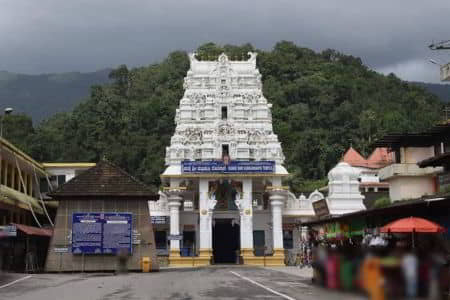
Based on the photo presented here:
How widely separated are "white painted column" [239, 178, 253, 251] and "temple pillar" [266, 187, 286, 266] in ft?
5.89

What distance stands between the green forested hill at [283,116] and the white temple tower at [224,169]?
18448 mm

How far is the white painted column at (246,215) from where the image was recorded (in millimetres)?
50812

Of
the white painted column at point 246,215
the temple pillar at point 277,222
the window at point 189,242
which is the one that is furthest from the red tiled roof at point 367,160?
the window at point 189,242

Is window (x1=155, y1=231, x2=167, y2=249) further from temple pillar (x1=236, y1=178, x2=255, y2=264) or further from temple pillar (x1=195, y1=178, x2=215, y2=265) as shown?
temple pillar (x1=236, y1=178, x2=255, y2=264)

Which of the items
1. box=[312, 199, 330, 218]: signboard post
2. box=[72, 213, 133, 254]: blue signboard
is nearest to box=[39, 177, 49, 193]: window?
box=[72, 213, 133, 254]: blue signboard

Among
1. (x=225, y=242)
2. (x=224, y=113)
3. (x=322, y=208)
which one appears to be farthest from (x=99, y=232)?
(x=224, y=113)

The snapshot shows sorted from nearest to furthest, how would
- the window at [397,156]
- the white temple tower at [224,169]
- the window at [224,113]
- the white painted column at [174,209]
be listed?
the window at [397,156] → the white temple tower at [224,169] → the white painted column at [174,209] → the window at [224,113]

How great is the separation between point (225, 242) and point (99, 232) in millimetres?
21213

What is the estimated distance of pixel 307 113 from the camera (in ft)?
309

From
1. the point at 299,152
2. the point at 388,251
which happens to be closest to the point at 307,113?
the point at 299,152

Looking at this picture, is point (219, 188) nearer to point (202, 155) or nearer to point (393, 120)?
point (202, 155)

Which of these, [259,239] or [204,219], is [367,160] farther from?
[204,219]

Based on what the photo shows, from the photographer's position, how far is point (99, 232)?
122ft

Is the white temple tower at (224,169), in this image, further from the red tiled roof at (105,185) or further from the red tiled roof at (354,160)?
the red tiled roof at (354,160)
